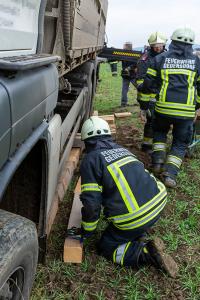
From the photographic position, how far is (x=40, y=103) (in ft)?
6.25

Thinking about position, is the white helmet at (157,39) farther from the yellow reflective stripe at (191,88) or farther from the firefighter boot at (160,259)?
the firefighter boot at (160,259)

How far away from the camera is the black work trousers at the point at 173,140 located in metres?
5.07

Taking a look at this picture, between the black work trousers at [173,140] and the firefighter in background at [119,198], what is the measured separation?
1.84 metres

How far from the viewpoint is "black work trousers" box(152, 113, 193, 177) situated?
199 inches

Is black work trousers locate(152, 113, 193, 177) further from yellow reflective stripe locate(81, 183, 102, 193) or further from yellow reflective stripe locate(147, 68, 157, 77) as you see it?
yellow reflective stripe locate(81, 183, 102, 193)

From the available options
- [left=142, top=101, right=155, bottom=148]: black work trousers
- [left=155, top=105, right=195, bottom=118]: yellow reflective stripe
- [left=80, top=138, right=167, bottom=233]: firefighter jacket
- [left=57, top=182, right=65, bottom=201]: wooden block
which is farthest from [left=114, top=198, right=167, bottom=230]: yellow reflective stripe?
[left=142, top=101, right=155, bottom=148]: black work trousers

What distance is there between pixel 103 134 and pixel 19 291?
5.31 feet

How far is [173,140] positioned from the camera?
17.3 feet

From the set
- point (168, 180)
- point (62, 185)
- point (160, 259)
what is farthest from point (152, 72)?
point (160, 259)

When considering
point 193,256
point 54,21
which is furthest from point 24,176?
point 193,256

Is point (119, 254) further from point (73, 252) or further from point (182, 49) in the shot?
point (182, 49)

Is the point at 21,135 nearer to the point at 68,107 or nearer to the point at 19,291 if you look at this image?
the point at 19,291

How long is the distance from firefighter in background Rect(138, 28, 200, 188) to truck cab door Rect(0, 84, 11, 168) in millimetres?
3677

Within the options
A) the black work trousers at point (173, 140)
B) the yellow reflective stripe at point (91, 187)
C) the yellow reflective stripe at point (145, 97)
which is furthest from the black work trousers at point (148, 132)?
the yellow reflective stripe at point (91, 187)
